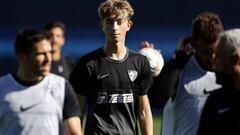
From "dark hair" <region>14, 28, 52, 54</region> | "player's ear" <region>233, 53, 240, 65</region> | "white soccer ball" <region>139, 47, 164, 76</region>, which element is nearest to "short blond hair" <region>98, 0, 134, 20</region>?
"white soccer ball" <region>139, 47, 164, 76</region>

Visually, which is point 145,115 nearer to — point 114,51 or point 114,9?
point 114,51

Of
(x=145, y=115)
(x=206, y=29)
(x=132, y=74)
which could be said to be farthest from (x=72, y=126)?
(x=145, y=115)

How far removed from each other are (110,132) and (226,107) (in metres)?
2.47

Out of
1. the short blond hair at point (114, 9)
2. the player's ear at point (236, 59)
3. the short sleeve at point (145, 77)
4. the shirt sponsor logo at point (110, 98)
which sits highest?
the player's ear at point (236, 59)

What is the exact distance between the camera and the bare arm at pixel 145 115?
7.75 meters

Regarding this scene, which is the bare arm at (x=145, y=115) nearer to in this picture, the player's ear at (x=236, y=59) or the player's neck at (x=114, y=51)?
the player's neck at (x=114, y=51)

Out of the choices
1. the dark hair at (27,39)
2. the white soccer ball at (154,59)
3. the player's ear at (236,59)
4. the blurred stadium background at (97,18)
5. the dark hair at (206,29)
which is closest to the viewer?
the player's ear at (236,59)

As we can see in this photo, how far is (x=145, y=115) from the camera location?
7793mm

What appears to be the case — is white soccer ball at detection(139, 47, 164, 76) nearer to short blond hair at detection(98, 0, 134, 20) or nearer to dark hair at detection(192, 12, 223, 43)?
short blond hair at detection(98, 0, 134, 20)

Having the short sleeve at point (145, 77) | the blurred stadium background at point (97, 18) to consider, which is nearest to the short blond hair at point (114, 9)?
the short sleeve at point (145, 77)

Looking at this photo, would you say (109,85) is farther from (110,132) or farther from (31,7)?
(31,7)

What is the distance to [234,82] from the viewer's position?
5199mm

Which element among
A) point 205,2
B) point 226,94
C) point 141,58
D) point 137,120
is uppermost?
point 226,94

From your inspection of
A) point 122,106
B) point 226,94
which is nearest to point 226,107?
point 226,94
